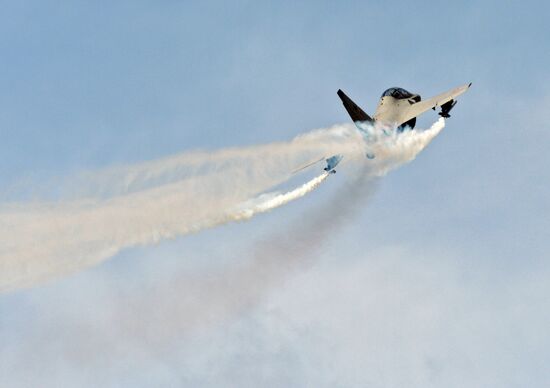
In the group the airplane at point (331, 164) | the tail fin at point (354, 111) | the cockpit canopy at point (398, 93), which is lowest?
the airplane at point (331, 164)

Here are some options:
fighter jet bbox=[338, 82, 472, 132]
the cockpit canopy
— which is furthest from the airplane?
the cockpit canopy

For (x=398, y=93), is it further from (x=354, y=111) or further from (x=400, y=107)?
(x=354, y=111)

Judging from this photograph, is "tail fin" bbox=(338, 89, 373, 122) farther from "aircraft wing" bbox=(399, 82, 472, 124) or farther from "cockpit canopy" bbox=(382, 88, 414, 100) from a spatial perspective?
"cockpit canopy" bbox=(382, 88, 414, 100)

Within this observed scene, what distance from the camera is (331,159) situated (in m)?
73.6

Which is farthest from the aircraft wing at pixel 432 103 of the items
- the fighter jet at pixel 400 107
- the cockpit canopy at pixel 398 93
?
the cockpit canopy at pixel 398 93

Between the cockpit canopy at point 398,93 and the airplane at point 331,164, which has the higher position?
the cockpit canopy at point 398,93

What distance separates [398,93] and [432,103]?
25.7ft

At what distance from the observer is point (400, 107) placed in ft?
284

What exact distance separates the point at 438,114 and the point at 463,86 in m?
4.71

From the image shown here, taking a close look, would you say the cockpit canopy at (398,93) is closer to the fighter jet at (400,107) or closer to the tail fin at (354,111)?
the fighter jet at (400,107)

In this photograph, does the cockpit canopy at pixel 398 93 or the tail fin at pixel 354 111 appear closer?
the tail fin at pixel 354 111

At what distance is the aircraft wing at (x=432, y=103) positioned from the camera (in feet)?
263

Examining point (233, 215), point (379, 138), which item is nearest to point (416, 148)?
point (379, 138)

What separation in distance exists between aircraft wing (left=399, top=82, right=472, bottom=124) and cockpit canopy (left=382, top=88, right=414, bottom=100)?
393 cm
